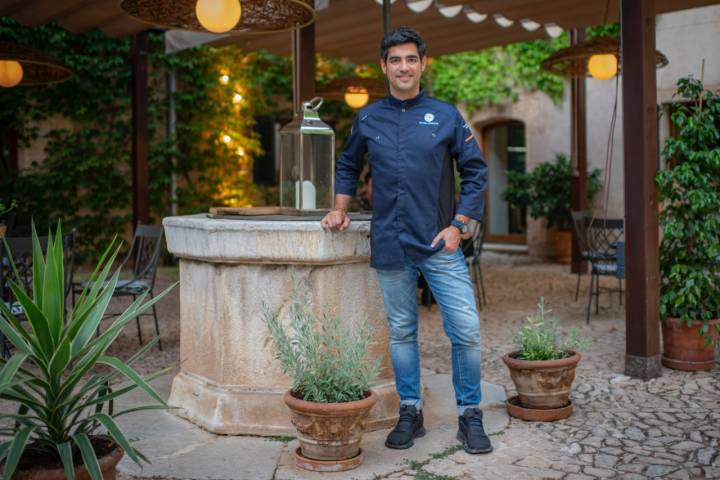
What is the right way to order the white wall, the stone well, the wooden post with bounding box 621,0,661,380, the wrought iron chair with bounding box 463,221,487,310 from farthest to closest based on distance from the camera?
the white wall → the wrought iron chair with bounding box 463,221,487,310 → the wooden post with bounding box 621,0,661,380 → the stone well

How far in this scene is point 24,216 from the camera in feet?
31.6

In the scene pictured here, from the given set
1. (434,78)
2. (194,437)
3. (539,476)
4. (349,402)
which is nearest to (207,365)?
(194,437)

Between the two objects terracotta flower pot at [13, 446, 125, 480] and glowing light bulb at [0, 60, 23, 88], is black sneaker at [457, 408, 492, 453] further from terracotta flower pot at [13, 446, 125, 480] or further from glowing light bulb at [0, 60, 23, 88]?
glowing light bulb at [0, 60, 23, 88]

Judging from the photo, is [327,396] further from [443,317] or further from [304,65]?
[304,65]

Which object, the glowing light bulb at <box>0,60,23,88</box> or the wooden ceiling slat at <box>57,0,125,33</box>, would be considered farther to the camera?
the wooden ceiling slat at <box>57,0,125,33</box>

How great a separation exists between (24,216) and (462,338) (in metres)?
7.66

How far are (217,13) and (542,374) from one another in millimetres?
2780

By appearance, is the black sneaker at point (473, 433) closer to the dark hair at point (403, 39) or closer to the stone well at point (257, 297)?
the stone well at point (257, 297)

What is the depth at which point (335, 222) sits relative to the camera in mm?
3566

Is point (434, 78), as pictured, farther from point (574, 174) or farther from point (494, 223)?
point (574, 174)

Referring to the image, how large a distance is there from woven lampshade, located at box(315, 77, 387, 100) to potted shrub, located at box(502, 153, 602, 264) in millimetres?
3294

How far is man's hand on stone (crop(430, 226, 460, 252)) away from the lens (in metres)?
3.33

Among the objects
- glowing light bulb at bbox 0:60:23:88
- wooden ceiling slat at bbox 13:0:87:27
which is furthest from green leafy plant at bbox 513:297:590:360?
wooden ceiling slat at bbox 13:0:87:27

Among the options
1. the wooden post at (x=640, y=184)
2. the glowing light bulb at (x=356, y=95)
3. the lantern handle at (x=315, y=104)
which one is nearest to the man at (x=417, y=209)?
the lantern handle at (x=315, y=104)
